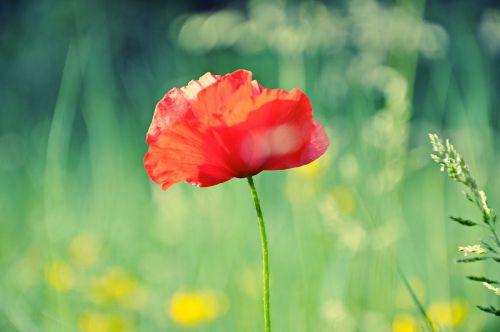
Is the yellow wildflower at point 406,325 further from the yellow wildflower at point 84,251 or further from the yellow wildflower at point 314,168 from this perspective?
the yellow wildflower at point 84,251

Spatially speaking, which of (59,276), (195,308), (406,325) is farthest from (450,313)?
(59,276)

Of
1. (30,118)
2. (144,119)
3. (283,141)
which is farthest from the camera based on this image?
(30,118)

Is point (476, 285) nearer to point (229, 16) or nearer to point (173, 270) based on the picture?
point (173, 270)

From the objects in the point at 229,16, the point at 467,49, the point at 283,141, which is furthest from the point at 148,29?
the point at 283,141

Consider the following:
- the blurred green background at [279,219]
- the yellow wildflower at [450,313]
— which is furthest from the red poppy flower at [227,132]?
the yellow wildflower at [450,313]

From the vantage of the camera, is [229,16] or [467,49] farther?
[467,49]

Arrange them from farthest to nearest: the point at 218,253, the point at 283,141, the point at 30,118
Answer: the point at 30,118
the point at 218,253
the point at 283,141

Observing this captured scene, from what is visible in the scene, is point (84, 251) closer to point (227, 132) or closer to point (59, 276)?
point (59, 276)
